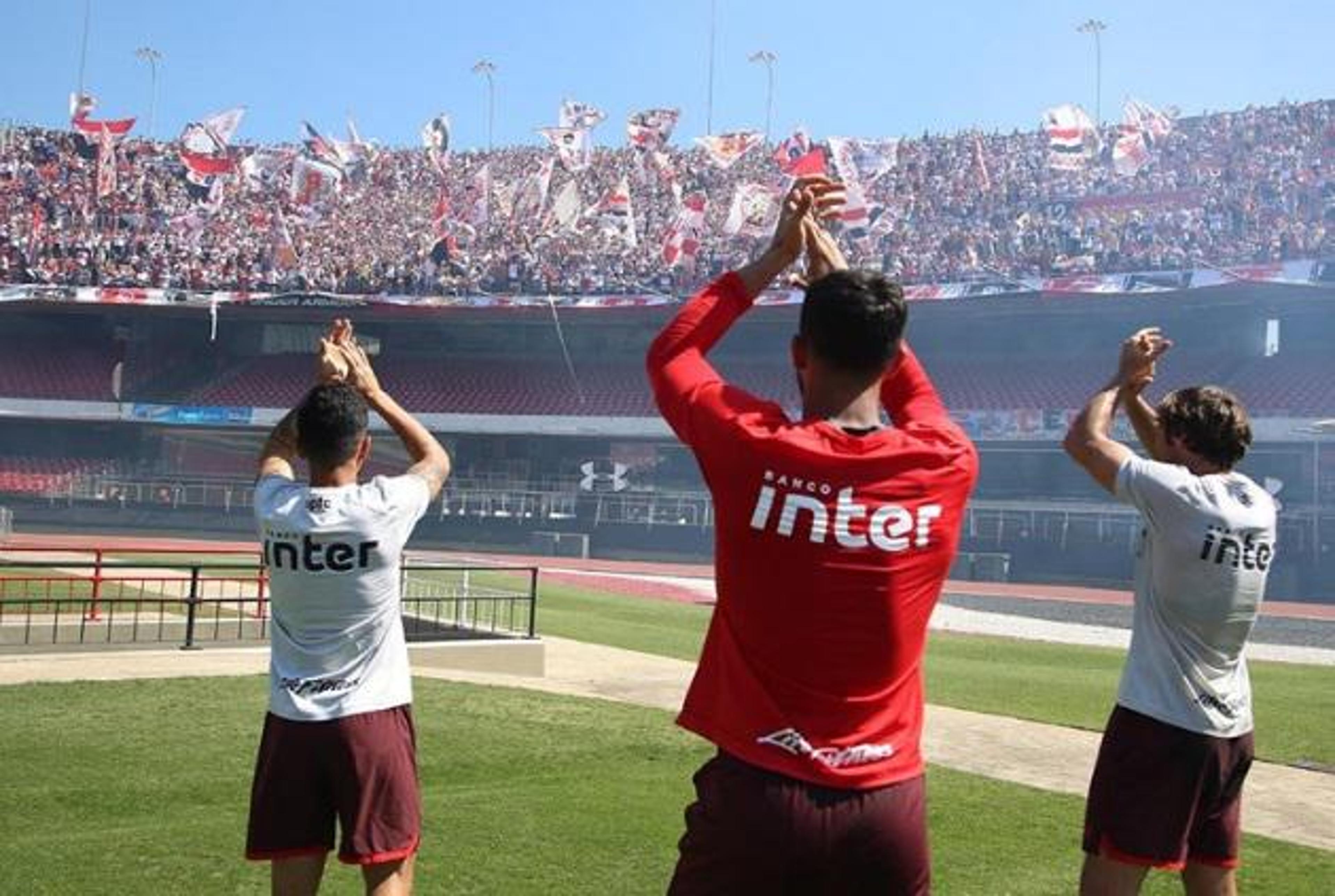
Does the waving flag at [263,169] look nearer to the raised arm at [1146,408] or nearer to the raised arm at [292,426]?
the raised arm at [292,426]

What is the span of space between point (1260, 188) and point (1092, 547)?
42.8 feet

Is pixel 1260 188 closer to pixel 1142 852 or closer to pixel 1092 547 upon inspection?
pixel 1092 547

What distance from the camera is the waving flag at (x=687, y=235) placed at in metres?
43.1

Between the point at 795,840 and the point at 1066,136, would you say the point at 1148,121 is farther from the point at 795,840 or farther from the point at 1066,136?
the point at 795,840

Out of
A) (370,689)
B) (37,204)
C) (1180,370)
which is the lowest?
(370,689)

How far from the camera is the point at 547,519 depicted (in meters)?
41.7

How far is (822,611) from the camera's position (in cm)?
258

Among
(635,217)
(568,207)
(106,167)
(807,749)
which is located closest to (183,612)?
(807,749)

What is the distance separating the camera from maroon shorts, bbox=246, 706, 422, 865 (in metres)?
4.01

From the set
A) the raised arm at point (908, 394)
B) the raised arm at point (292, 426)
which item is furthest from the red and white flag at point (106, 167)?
the raised arm at point (908, 394)

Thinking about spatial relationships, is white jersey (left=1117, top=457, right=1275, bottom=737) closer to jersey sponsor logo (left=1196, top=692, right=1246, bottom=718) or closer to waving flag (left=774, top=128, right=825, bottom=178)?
jersey sponsor logo (left=1196, top=692, right=1246, bottom=718)

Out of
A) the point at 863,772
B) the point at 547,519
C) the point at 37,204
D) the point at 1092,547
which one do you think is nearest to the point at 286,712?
the point at 863,772

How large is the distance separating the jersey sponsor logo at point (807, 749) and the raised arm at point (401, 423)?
1871mm

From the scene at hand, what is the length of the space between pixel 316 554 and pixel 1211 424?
2.86 meters
